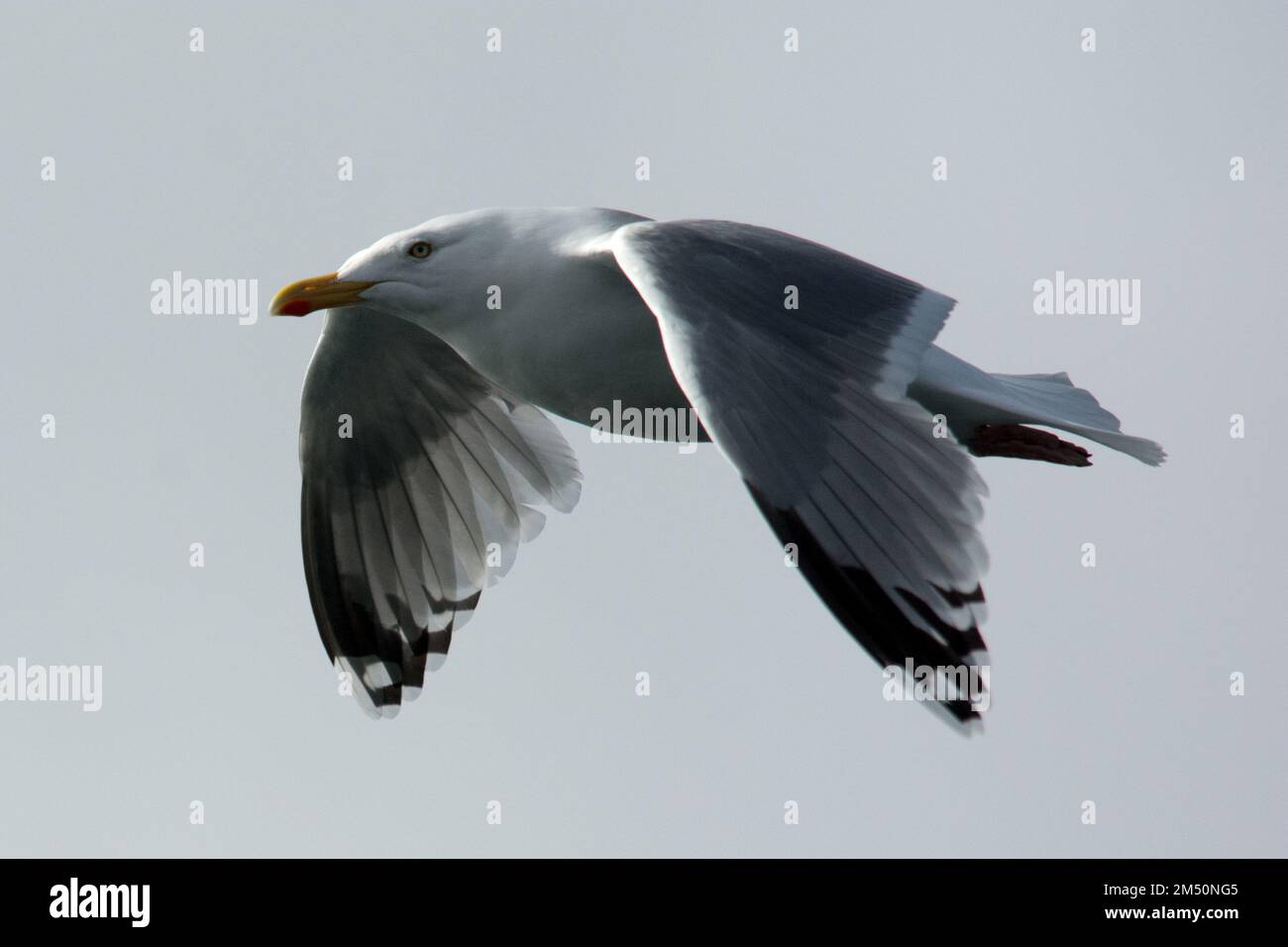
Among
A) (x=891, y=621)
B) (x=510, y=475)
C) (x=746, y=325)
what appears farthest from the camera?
(x=510, y=475)

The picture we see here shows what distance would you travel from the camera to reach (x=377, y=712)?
21.5ft

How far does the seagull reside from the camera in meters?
4.09

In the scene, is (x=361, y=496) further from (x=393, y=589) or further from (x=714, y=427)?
(x=714, y=427)

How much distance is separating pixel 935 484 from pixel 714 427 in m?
0.51

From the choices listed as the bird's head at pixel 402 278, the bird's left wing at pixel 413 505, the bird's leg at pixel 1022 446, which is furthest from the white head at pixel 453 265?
the bird's leg at pixel 1022 446

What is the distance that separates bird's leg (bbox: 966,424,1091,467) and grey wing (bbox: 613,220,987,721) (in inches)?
26.1

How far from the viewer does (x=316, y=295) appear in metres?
5.52

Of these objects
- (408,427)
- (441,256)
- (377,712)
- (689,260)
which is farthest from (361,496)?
(689,260)

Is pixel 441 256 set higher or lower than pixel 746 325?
higher

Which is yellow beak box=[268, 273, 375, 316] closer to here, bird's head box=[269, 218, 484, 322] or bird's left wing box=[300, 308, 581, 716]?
bird's head box=[269, 218, 484, 322]

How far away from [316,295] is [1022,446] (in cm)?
219

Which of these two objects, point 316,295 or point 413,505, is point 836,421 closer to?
point 316,295

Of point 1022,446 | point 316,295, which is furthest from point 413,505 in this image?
point 1022,446

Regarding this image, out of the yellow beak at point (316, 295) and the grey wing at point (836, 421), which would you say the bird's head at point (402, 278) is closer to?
the yellow beak at point (316, 295)
